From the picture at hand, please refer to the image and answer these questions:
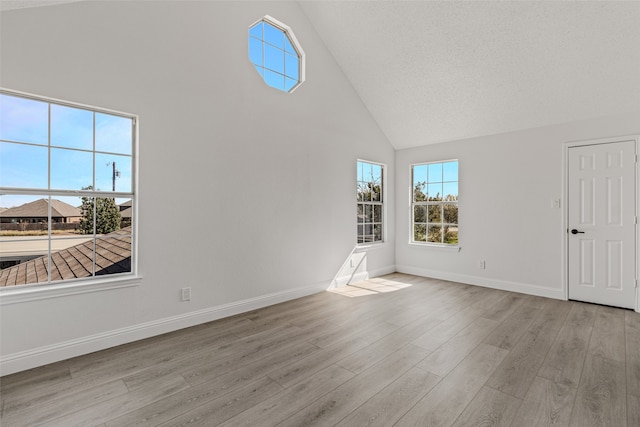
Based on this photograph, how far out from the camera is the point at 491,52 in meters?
3.61

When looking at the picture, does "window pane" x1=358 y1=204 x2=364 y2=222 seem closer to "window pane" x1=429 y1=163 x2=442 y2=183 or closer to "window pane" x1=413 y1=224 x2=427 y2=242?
"window pane" x1=413 y1=224 x2=427 y2=242

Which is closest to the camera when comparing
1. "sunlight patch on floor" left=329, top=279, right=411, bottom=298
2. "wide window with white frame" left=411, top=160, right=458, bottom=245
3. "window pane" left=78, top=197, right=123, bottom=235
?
"window pane" left=78, top=197, right=123, bottom=235

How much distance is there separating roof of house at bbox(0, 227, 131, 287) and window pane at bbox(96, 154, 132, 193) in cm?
41

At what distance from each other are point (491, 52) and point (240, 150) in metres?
3.30

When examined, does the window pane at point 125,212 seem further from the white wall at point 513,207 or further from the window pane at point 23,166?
the white wall at point 513,207

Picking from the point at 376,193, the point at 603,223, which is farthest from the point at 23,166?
the point at 603,223

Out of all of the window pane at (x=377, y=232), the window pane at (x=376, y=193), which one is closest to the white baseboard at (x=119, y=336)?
the window pane at (x=377, y=232)

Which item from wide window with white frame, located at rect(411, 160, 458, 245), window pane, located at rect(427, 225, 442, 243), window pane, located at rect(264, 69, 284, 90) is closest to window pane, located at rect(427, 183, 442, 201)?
wide window with white frame, located at rect(411, 160, 458, 245)

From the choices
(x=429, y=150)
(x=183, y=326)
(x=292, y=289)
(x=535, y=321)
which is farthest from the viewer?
(x=429, y=150)

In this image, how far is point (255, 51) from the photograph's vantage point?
3762mm

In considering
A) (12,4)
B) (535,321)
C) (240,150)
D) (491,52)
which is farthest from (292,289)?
(491,52)

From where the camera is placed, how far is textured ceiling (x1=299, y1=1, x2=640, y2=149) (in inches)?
123

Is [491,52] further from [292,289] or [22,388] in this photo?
[22,388]

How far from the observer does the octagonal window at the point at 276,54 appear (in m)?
3.79
